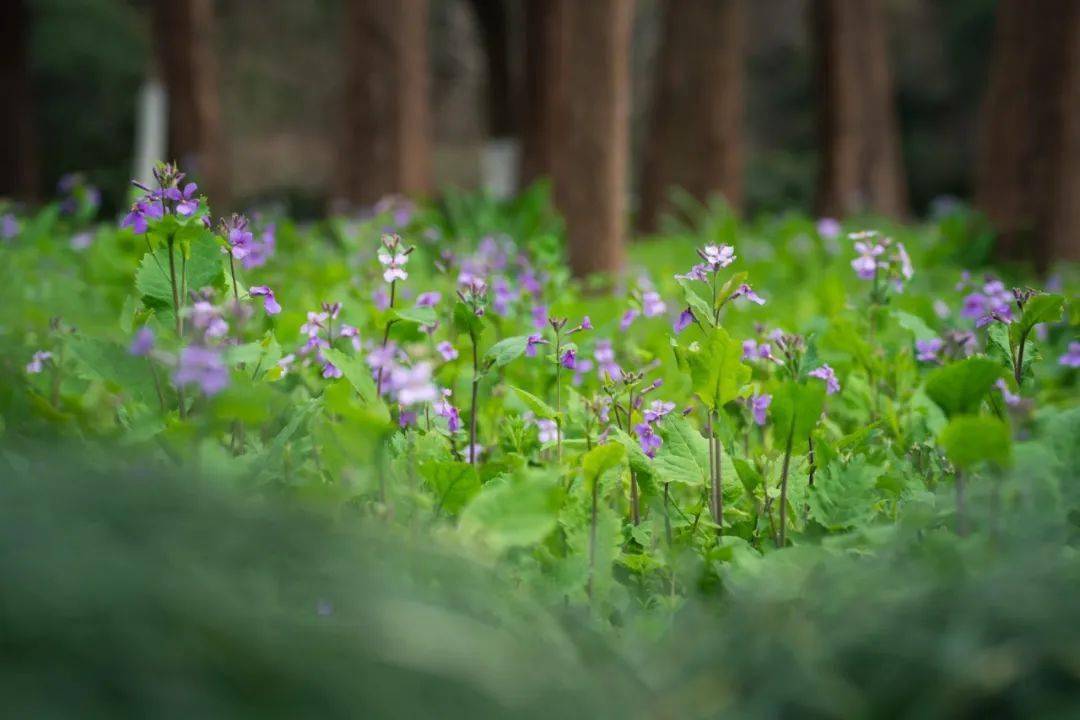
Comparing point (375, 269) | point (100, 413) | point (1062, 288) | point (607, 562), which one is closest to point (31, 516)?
point (607, 562)

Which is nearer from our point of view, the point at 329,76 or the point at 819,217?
the point at 819,217

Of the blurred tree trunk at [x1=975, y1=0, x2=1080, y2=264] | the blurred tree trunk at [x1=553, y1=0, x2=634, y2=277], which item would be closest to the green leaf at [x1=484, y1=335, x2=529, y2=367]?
the blurred tree trunk at [x1=553, y1=0, x2=634, y2=277]

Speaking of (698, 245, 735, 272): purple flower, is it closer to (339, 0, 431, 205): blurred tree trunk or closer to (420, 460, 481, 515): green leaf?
(420, 460, 481, 515): green leaf

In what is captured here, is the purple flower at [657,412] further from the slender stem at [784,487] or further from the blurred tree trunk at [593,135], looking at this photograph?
the blurred tree trunk at [593,135]

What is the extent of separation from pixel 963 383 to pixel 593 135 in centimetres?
430

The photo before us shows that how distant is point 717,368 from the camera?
186cm

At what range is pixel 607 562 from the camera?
65.4 inches

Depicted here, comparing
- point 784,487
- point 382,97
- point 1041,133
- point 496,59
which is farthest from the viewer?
point 496,59

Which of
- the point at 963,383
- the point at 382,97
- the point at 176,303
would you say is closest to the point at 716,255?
the point at 963,383

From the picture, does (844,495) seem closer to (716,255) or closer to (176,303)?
(716,255)

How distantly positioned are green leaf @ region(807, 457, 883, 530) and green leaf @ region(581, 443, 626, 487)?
0.39 meters

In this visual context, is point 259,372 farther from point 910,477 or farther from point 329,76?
point 329,76

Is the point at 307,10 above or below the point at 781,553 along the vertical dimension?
above

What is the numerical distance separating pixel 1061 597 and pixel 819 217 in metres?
9.71
